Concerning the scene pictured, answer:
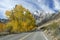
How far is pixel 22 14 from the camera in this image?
7856 cm

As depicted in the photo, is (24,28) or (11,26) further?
(24,28)

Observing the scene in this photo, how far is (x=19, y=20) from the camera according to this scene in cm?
7762

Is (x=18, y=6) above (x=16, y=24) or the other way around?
above

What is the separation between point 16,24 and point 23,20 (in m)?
7.58

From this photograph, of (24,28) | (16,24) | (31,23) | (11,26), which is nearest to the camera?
(11,26)

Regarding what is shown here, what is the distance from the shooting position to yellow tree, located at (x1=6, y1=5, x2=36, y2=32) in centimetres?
7329

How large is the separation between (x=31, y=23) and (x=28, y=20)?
2763 mm

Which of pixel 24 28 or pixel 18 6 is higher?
pixel 18 6

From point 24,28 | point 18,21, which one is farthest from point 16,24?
point 24,28

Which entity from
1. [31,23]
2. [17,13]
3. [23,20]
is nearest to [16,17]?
[17,13]

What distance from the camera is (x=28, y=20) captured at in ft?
283

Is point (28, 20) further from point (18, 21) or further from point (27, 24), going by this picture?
point (18, 21)

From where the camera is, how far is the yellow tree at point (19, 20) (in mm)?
73294

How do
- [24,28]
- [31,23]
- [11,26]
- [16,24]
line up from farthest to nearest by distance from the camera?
[31,23] < [24,28] < [16,24] < [11,26]
